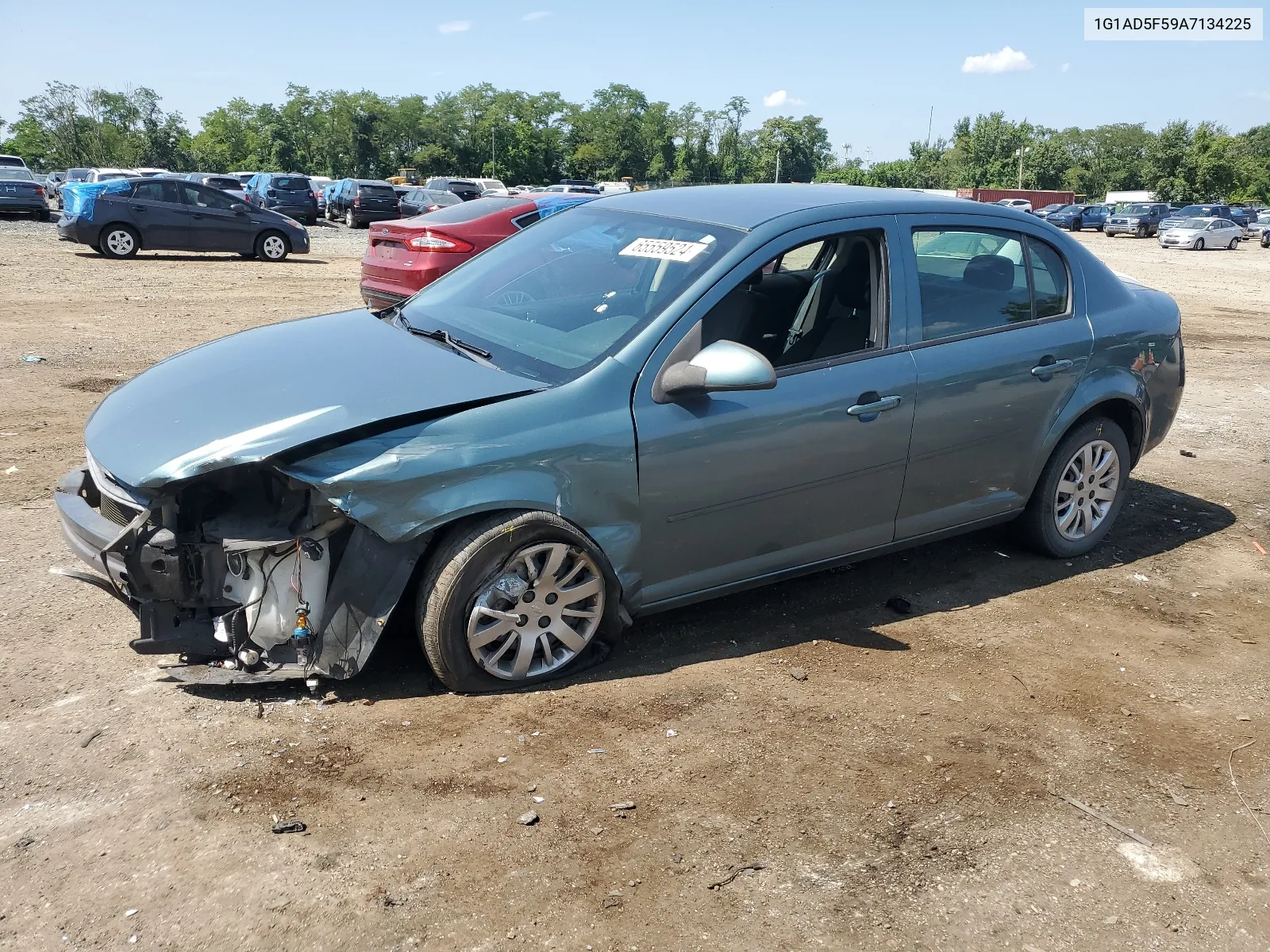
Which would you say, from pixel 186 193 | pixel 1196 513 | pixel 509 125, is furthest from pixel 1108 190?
pixel 1196 513

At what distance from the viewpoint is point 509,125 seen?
104m

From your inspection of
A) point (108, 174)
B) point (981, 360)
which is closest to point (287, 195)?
point (108, 174)

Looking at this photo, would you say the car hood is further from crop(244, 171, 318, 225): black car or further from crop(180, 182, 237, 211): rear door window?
crop(244, 171, 318, 225): black car

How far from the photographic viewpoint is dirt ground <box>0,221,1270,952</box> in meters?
2.62

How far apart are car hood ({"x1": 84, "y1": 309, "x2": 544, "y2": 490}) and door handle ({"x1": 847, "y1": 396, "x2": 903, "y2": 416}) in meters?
1.31

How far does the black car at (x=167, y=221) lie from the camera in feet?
59.2

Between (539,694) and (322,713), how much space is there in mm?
751

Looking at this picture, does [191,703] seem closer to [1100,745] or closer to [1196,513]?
[1100,745]

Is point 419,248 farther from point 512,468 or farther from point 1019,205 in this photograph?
point 1019,205

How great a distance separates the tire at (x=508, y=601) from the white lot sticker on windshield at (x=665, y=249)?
120 cm

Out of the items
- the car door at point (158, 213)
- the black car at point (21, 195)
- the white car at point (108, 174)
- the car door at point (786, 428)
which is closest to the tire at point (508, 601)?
the car door at point (786, 428)

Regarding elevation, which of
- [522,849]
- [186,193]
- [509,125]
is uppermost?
[509,125]

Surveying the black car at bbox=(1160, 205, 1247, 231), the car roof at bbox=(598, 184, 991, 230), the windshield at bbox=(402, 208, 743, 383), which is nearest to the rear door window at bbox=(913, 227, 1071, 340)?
the car roof at bbox=(598, 184, 991, 230)

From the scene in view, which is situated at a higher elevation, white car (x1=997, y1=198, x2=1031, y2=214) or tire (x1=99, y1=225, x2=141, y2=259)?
white car (x1=997, y1=198, x2=1031, y2=214)
